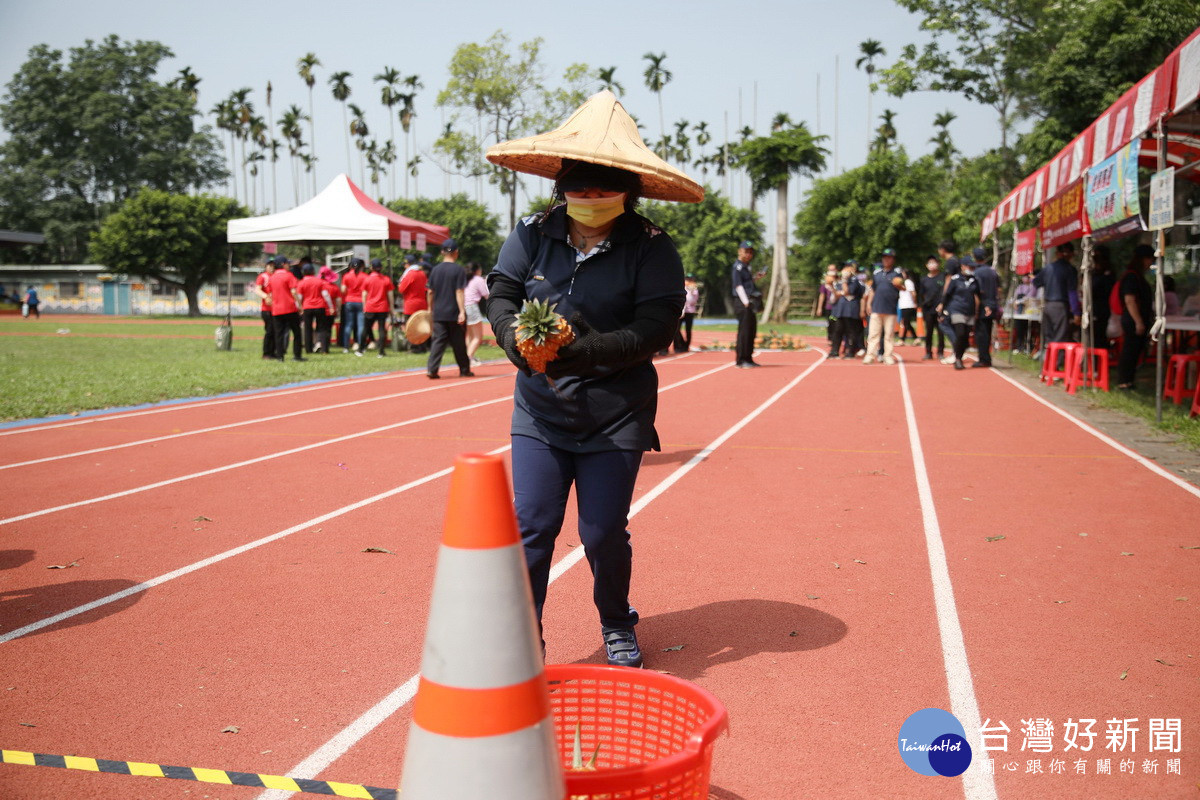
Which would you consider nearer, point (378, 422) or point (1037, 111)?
point (378, 422)

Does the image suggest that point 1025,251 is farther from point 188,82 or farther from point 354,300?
point 188,82

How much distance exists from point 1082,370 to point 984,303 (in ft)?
12.6

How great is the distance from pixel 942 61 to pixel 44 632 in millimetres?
32846

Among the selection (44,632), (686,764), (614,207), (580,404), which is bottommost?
(44,632)

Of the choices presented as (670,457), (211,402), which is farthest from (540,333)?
(211,402)

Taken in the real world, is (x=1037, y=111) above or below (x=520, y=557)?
above

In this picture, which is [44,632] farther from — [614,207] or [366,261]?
[366,261]

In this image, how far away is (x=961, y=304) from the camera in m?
17.4

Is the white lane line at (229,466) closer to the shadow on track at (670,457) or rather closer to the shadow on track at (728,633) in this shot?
the shadow on track at (670,457)

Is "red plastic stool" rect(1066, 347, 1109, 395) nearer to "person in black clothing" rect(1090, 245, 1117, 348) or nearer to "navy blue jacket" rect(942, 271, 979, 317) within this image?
"person in black clothing" rect(1090, 245, 1117, 348)

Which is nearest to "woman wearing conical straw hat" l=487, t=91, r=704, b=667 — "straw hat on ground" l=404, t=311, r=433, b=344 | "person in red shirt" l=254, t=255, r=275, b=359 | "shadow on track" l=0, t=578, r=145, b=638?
"shadow on track" l=0, t=578, r=145, b=638

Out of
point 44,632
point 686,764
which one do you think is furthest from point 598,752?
point 44,632

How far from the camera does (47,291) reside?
213 feet

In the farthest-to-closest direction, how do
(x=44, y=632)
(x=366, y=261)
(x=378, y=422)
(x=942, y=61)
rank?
(x=942, y=61)
(x=366, y=261)
(x=378, y=422)
(x=44, y=632)
